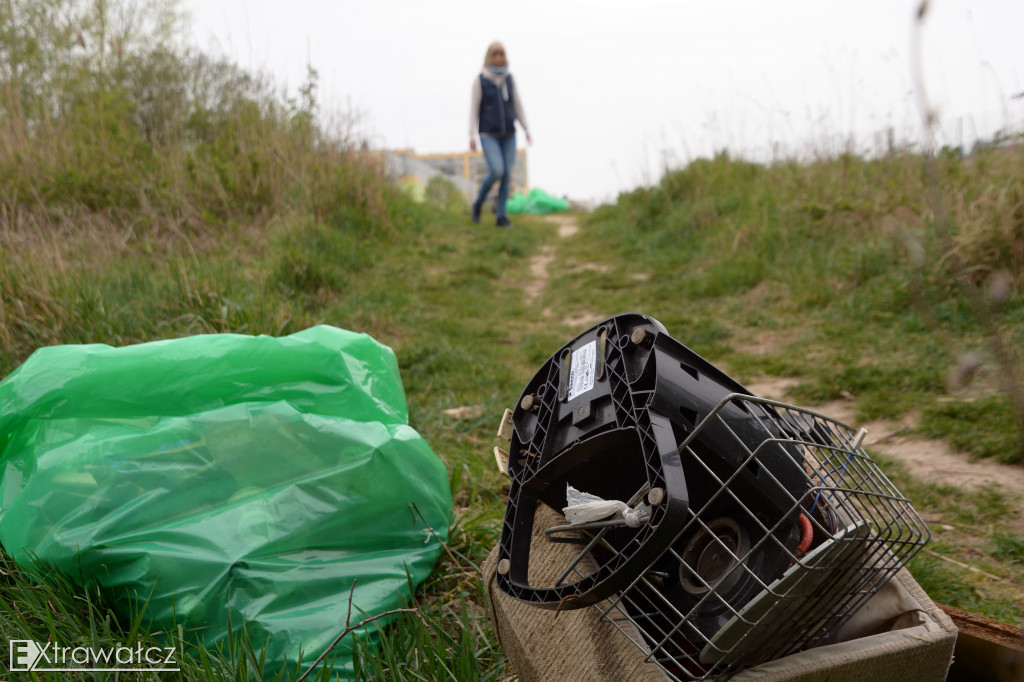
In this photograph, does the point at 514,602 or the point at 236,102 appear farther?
the point at 236,102

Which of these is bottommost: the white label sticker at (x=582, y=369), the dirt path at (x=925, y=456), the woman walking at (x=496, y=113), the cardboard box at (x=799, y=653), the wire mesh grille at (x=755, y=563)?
the dirt path at (x=925, y=456)

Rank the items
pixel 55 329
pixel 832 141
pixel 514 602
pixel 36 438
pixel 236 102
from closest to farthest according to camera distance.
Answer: pixel 514 602, pixel 36 438, pixel 55 329, pixel 236 102, pixel 832 141

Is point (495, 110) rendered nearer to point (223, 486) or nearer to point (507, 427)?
point (223, 486)

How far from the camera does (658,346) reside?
45.1 inches

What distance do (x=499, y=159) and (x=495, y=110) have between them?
0.58 meters

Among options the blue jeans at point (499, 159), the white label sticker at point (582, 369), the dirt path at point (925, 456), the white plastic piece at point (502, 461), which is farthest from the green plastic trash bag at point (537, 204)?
the white label sticker at point (582, 369)

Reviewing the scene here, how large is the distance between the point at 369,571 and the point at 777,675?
0.92m

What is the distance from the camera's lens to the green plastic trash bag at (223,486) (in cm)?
147

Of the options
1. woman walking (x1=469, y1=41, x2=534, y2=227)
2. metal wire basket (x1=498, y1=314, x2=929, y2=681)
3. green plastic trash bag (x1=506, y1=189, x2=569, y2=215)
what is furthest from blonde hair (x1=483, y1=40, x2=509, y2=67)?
metal wire basket (x1=498, y1=314, x2=929, y2=681)

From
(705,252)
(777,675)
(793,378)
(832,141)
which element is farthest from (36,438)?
(832,141)

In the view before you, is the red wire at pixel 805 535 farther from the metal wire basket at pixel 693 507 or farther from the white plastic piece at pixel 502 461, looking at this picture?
the white plastic piece at pixel 502 461

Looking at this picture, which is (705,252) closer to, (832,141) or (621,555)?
(832,141)

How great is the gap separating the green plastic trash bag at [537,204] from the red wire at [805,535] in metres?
12.9

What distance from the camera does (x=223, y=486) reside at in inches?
63.0
